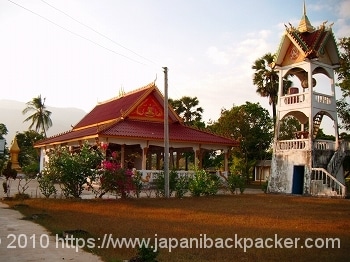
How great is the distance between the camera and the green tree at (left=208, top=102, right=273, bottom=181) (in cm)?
3183

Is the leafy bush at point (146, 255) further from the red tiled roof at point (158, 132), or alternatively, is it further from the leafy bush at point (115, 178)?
the red tiled roof at point (158, 132)

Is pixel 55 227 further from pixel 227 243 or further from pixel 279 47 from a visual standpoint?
pixel 279 47

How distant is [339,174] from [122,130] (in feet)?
39.7

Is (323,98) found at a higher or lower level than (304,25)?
lower

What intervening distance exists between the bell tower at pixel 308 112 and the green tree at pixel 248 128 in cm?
1092

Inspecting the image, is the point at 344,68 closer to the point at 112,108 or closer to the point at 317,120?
the point at 317,120

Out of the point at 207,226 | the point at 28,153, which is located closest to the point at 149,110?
the point at 207,226

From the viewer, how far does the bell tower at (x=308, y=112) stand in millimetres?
18328

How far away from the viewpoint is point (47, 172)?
13.9m

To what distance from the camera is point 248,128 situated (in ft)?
104

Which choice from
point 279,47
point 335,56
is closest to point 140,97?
point 279,47

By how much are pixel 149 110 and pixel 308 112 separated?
972 centimetres

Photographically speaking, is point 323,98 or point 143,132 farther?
point 143,132

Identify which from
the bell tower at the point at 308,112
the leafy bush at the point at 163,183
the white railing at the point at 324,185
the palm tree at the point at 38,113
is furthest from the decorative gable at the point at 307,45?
the palm tree at the point at 38,113
